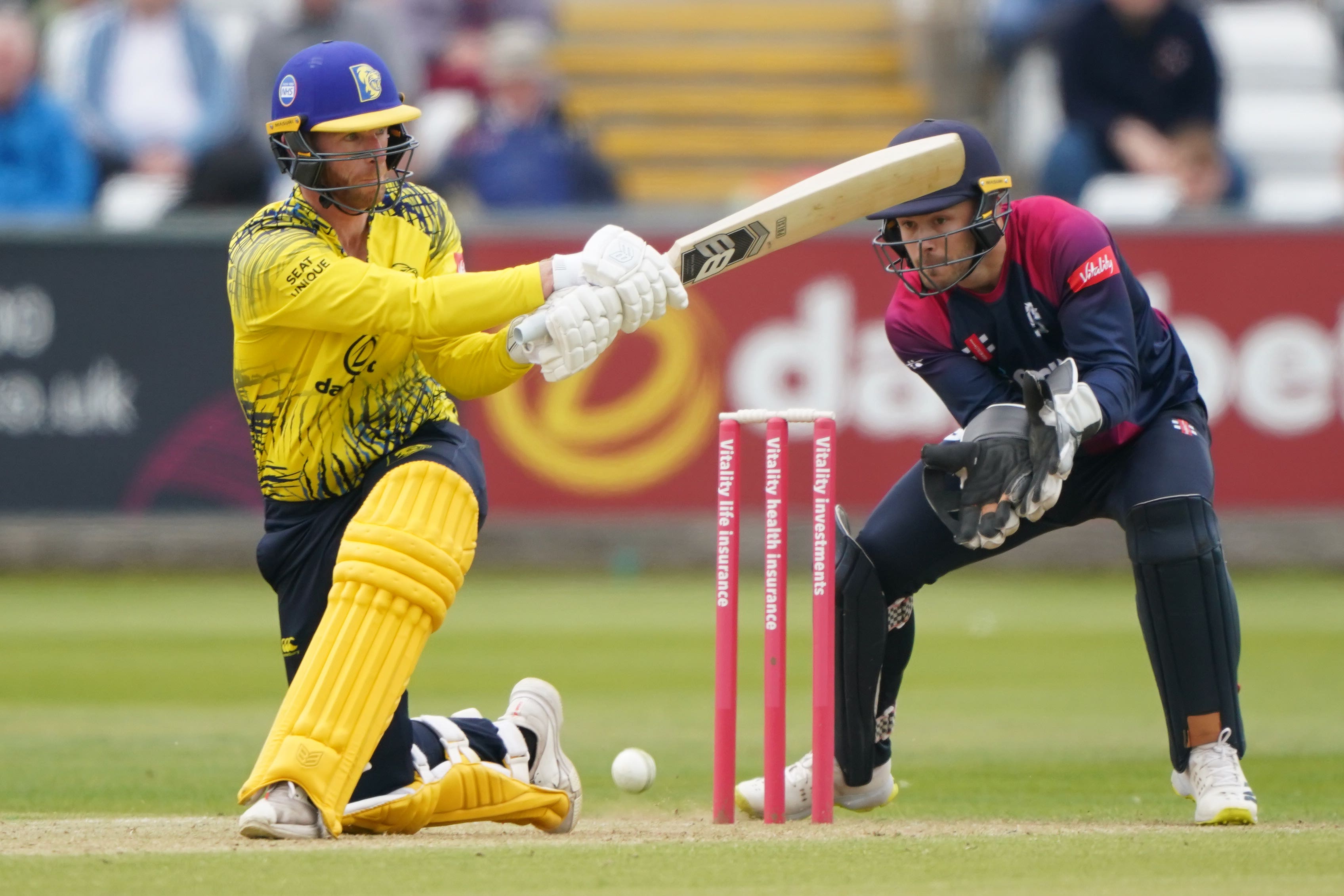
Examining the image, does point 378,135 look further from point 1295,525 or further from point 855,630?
point 1295,525

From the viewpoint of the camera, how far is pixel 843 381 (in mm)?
9938

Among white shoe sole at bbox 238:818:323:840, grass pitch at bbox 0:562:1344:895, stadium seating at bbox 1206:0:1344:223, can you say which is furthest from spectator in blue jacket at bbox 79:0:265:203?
white shoe sole at bbox 238:818:323:840

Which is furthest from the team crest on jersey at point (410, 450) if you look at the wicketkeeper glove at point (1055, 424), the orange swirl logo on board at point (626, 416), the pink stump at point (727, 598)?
the orange swirl logo on board at point (626, 416)

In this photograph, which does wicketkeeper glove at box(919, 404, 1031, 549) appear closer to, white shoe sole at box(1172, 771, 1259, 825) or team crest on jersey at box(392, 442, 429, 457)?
white shoe sole at box(1172, 771, 1259, 825)

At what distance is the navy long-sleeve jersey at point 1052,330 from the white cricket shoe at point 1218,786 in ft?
2.41

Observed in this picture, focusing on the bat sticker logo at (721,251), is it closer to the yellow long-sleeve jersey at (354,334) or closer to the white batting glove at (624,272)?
the white batting glove at (624,272)

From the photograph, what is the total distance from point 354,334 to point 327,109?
1.67ft

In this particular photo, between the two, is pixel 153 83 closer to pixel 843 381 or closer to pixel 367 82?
pixel 843 381

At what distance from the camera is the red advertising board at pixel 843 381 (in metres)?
9.89

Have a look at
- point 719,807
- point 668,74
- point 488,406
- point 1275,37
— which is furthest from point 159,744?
point 1275,37

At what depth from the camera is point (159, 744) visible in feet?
18.7

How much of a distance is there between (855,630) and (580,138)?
761 cm

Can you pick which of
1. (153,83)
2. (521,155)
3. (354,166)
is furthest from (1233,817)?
(153,83)

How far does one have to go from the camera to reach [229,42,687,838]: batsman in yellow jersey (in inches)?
152
